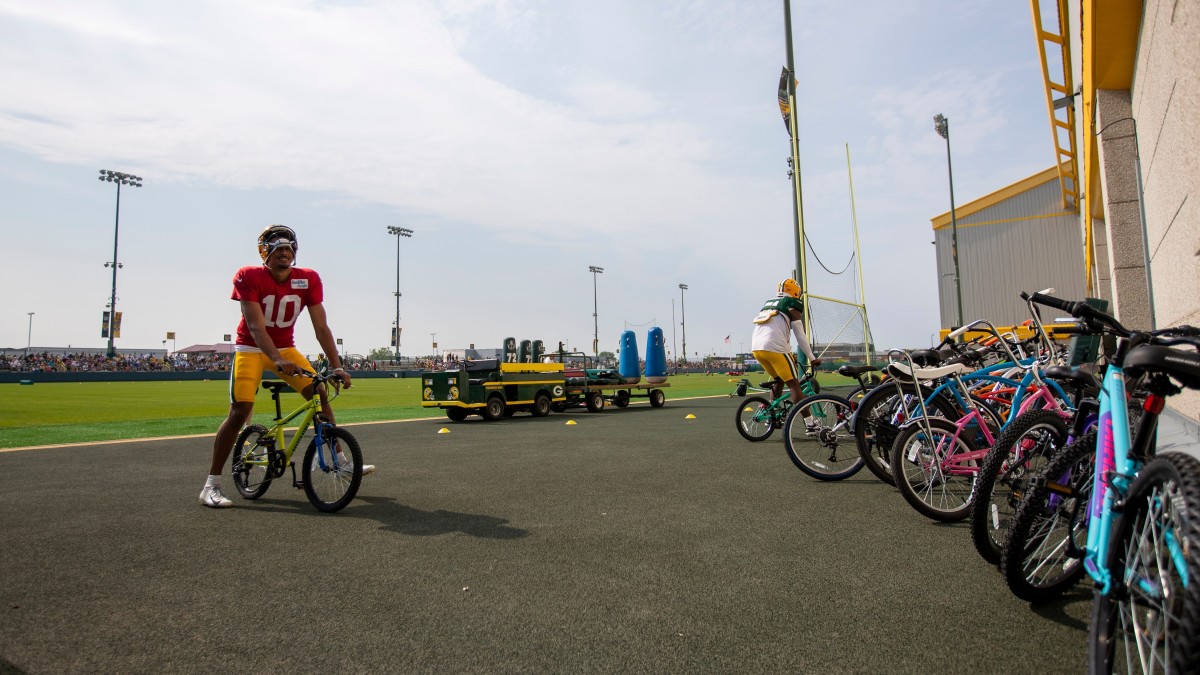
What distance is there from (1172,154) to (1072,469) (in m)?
3.80

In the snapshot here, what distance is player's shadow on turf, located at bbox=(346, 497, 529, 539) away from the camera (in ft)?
13.7

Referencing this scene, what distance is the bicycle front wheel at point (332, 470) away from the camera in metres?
4.88

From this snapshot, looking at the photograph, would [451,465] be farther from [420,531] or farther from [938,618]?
[938,618]

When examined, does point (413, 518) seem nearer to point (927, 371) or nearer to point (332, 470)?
point (332, 470)

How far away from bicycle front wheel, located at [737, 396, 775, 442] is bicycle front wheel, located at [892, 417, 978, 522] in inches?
161

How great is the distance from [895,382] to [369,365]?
67.6 meters

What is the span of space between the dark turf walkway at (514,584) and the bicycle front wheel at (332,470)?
13 centimetres

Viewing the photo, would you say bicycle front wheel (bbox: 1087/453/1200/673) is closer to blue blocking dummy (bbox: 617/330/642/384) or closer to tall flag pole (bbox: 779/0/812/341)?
tall flag pole (bbox: 779/0/812/341)

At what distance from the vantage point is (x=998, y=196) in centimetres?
2927

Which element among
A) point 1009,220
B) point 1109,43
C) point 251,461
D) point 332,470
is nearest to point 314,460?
point 332,470

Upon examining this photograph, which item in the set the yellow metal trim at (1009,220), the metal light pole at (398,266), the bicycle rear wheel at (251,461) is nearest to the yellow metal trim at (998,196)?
the yellow metal trim at (1009,220)

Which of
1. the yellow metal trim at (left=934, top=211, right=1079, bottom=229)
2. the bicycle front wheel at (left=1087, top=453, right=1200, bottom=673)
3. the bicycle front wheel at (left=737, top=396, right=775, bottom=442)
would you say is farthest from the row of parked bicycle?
the yellow metal trim at (left=934, top=211, right=1079, bottom=229)

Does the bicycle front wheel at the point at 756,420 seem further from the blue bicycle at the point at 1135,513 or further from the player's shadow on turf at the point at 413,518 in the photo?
the blue bicycle at the point at 1135,513

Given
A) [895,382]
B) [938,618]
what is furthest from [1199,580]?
[895,382]
